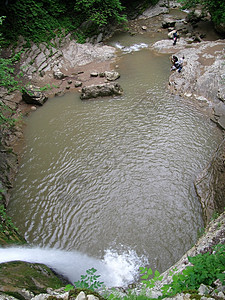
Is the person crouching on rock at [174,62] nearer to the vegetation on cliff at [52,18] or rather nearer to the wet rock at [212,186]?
the vegetation on cliff at [52,18]

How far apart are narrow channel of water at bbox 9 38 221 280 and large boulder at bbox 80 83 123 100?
1.35ft

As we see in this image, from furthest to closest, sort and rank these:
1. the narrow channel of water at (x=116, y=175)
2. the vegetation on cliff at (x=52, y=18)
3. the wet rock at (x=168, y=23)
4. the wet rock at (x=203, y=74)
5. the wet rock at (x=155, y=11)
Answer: the wet rock at (x=155, y=11) < the wet rock at (x=168, y=23) < the vegetation on cliff at (x=52, y=18) < the wet rock at (x=203, y=74) < the narrow channel of water at (x=116, y=175)

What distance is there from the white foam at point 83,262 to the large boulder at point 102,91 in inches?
346

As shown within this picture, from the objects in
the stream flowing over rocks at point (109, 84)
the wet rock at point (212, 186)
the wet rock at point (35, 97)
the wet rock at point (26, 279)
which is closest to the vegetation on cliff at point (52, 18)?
the stream flowing over rocks at point (109, 84)

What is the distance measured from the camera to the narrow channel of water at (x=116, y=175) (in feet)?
20.5

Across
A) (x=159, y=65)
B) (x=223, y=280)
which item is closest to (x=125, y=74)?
(x=159, y=65)

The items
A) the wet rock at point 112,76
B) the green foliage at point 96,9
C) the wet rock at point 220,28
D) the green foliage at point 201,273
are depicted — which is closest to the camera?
the green foliage at point 201,273

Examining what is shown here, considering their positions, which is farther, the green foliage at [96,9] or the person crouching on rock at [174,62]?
the green foliage at [96,9]

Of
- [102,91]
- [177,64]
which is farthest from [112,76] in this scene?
[177,64]

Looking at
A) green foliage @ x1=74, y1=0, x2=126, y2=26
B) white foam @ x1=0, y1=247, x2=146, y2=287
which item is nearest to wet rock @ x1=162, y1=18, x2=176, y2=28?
green foliage @ x1=74, y1=0, x2=126, y2=26

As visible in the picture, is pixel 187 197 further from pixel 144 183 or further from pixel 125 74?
pixel 125 74

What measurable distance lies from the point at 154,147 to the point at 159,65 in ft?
28.0

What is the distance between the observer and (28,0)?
15.6 m

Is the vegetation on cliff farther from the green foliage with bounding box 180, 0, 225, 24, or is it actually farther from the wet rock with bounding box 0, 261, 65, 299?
the wet rock with bounding box 0, 261, 65, 299
